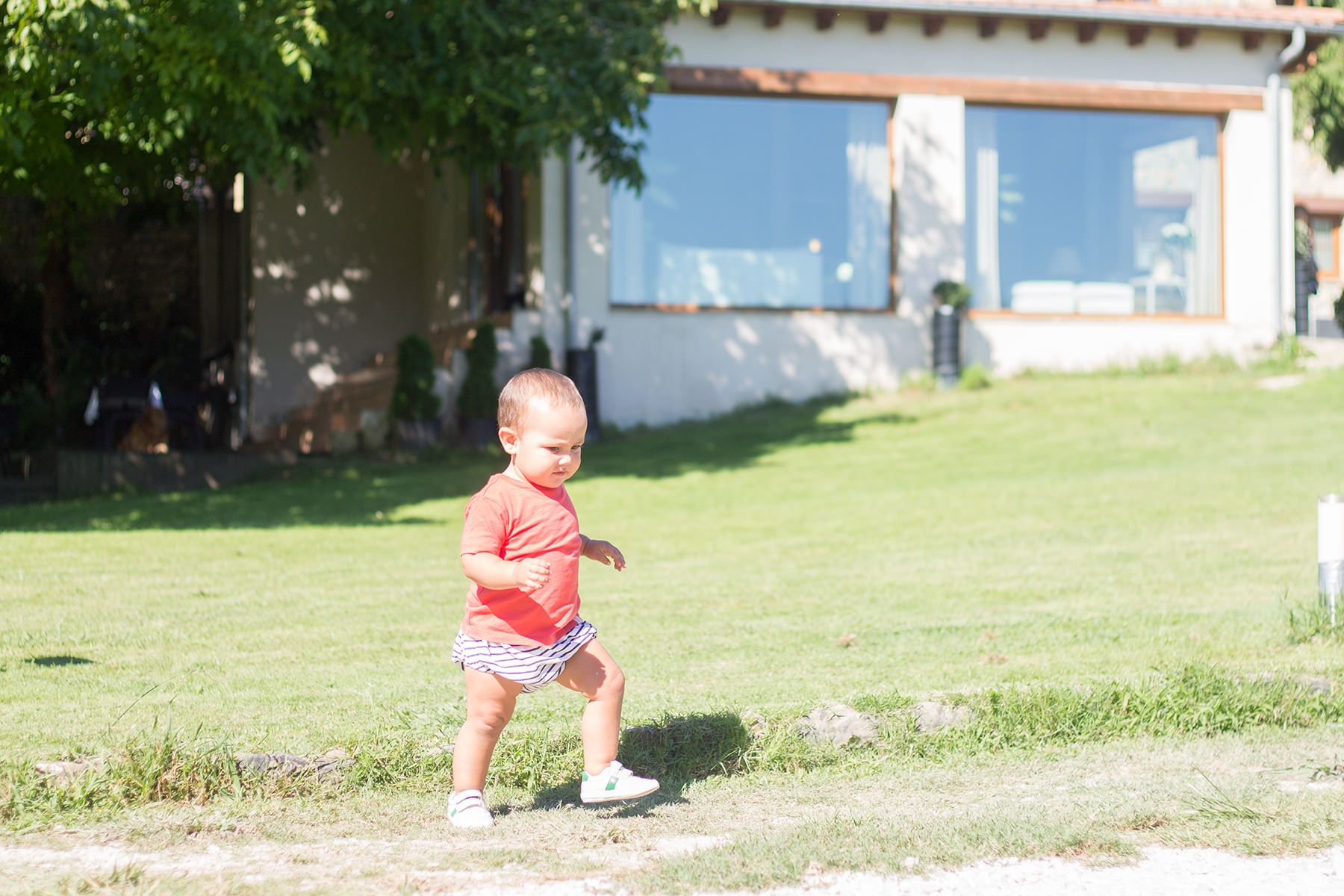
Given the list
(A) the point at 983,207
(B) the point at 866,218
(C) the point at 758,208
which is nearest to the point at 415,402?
(C) the point at 758,208

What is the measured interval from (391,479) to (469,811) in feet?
29.4

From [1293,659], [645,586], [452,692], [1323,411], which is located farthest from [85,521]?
[1323,411]

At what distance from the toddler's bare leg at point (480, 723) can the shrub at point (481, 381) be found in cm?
1074

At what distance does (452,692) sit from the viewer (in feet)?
15.4

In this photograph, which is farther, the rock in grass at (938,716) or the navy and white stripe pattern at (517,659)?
the rock in grass at (938,716)

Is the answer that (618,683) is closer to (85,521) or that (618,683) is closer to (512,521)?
(512,521)

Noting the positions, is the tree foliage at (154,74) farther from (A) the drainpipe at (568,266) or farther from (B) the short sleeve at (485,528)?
(B) the short sleeve at (485,528)

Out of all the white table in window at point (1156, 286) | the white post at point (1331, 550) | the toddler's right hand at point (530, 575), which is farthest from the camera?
the white table in window at point (1156, 286)

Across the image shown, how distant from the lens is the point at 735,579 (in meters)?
7.30

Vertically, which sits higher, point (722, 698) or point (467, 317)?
point (467, 317)

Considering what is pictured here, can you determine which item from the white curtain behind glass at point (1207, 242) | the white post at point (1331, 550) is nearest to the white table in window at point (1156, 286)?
the white curtain behind glass at point (1207, 242)

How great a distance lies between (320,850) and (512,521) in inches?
36.7

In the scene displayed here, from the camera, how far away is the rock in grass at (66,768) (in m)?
3.66

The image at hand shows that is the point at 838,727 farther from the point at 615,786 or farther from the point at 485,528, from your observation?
the point at 485,528
